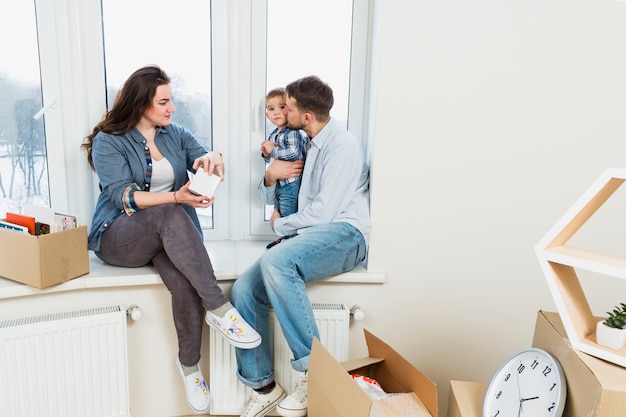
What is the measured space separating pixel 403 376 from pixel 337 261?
1.57ft

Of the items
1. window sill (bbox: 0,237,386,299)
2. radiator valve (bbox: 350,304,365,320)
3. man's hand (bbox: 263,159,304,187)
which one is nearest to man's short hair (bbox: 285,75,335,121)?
man's hand (bbox: 263,159,304,187)

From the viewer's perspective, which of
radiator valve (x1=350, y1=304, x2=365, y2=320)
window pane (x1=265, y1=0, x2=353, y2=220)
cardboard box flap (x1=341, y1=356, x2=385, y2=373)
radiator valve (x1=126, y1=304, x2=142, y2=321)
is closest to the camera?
cardboard box flap (x1=341, y1=356, x2=385, y2=373)

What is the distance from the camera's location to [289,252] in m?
1.66

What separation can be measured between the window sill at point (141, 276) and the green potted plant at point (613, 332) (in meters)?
0.84

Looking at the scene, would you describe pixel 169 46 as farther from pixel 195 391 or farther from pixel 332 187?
pixel 195 391

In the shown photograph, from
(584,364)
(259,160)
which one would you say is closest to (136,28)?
(259,160)

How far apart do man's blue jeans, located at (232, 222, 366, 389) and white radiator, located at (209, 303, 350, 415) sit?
0.14ft

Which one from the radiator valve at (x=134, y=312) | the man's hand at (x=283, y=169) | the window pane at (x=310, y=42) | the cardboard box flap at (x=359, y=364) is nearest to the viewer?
the cardboard box flap at (x=359, y=364)

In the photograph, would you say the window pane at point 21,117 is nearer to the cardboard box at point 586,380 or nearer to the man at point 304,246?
the man at point 304,246

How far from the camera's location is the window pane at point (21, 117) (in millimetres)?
1810

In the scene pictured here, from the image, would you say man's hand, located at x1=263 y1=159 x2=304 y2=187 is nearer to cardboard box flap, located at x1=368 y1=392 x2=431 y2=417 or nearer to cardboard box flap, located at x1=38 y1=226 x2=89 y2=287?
cardboard box flap, located at x1=38 y1=226 x2=89 y2=287

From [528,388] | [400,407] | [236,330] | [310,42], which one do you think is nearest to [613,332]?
[528,388]

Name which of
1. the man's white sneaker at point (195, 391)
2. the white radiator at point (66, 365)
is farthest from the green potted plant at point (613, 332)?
the white radiator at point (66, 365)

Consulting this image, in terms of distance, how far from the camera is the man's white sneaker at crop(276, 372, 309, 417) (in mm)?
1573
